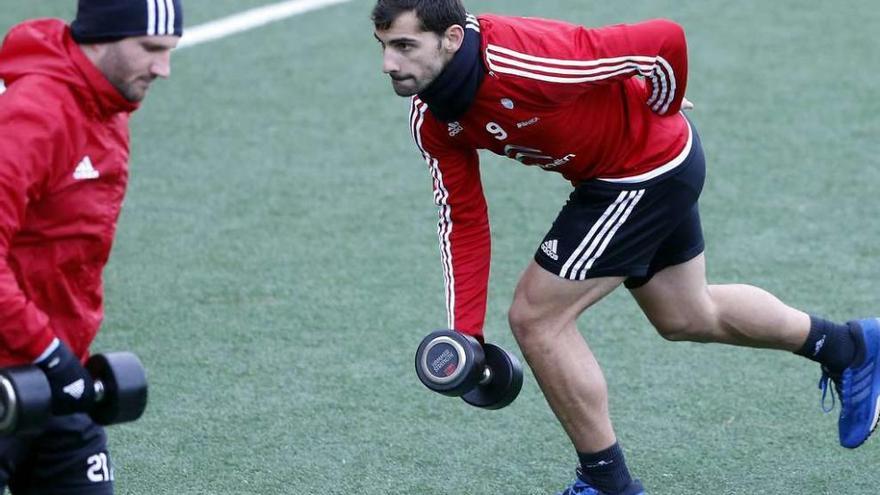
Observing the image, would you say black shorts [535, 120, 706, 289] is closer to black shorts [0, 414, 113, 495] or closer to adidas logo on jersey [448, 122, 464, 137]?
adidas logo on jersey [448, 122, 464, 137]

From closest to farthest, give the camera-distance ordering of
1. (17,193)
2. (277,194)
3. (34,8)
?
(17,193) < (277,194) < (34,8)

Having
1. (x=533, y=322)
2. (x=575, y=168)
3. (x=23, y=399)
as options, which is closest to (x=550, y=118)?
(x=575, y=168)

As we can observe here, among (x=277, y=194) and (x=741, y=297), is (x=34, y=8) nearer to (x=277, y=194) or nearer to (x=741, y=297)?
(x=277, y=194)

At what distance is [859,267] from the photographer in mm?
6438

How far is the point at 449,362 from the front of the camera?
169 inches

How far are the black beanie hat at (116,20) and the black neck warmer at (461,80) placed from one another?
0.99 meters

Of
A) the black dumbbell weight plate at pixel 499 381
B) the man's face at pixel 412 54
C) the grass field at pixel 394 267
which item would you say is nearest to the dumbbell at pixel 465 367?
the black dumbbell weight plate at pixel 499 381

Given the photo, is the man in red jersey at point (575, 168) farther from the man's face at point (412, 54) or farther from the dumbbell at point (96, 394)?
the dumbbell at point (96, 394)

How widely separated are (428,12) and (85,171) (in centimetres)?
121

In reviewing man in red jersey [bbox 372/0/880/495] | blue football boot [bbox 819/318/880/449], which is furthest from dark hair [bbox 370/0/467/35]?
blue football boot [bbox 819/318/880/449]

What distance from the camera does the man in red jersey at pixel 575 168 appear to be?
4.17m

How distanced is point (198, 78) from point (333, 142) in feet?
4.52

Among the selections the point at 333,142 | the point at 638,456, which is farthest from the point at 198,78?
the point at 638,456

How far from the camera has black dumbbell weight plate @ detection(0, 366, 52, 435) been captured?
3.18m
